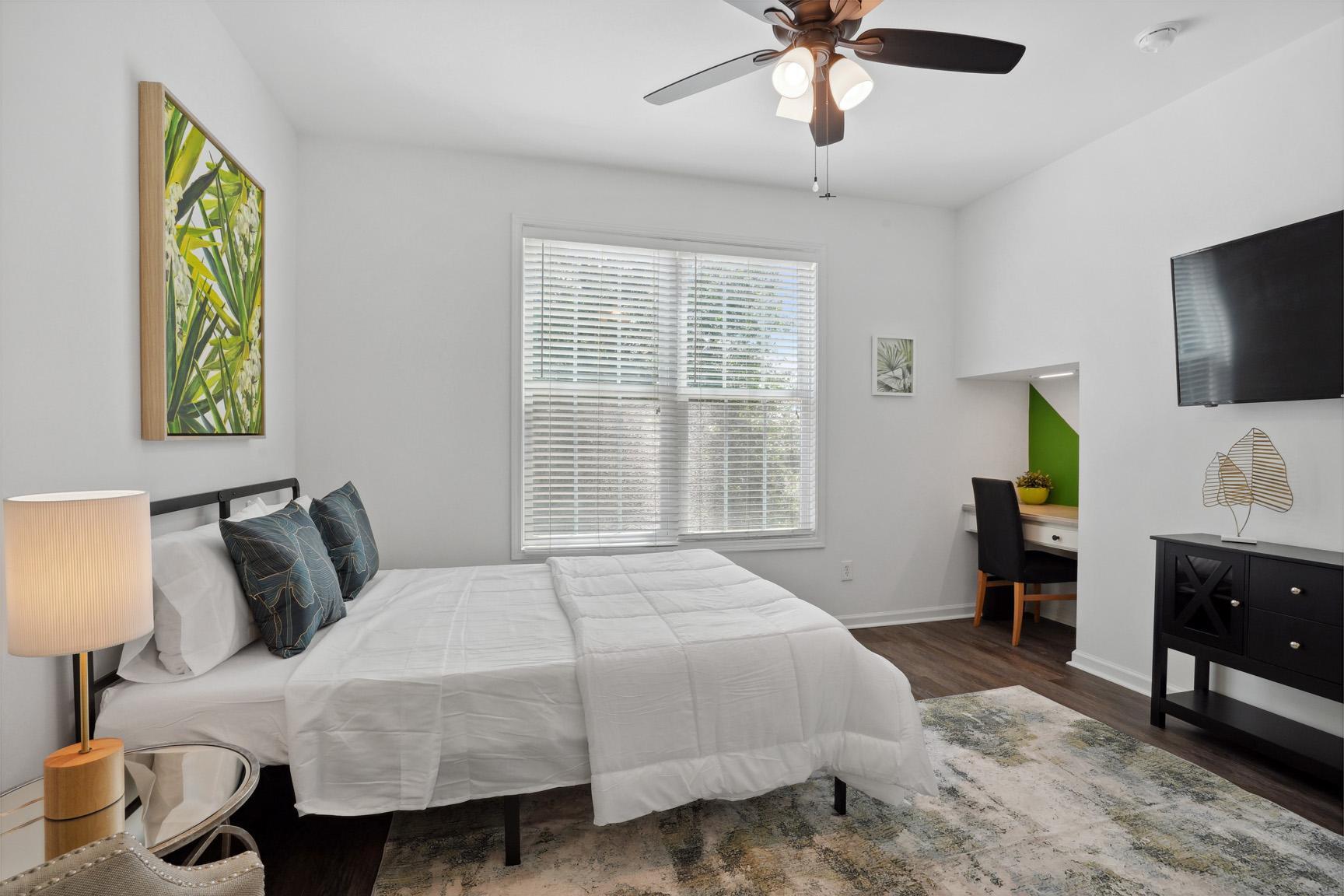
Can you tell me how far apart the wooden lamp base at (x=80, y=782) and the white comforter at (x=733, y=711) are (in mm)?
1000

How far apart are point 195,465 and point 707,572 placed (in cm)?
197

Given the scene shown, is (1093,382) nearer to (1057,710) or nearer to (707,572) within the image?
(1057,710)

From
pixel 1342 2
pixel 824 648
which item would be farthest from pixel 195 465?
pixel 1342 2

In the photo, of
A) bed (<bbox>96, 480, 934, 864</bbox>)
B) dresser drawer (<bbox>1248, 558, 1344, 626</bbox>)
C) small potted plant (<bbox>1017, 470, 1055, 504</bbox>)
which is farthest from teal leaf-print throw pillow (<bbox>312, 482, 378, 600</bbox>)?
small potted plant (<bbox>1017, 470, 1055, 504</bbox>)

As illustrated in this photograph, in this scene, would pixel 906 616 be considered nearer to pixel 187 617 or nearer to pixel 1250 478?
pixel 1250 478

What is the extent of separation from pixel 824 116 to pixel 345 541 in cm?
238

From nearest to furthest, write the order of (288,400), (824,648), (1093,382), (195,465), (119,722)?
(119,722) < (824,648) < (195,465) < (288,400) < (1093,382)

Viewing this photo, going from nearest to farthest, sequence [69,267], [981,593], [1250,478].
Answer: [69,267]
[1250,478]
[981,593]

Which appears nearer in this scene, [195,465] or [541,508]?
[195,465]

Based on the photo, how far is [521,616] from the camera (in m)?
2.30

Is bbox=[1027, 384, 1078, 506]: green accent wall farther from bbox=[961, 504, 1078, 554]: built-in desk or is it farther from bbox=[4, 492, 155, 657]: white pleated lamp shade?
bbox=[4, 492, 155, 657]: white pleated lamp shade

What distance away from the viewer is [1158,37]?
8.17 ft

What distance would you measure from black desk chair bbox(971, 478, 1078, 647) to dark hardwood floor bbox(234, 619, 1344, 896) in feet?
0.94

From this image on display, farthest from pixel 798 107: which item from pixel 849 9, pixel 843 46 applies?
pixel 849 9
